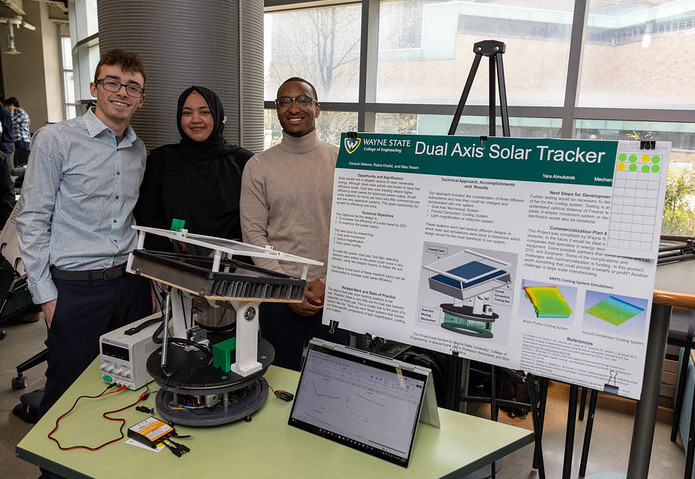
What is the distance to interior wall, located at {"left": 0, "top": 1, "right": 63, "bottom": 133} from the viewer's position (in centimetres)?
1066

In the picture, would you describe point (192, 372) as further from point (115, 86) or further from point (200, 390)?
point (115, 86)

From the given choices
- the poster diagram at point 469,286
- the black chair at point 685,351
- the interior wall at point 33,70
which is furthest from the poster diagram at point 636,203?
the interior wall at point 33,70

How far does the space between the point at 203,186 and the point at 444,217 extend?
111cm

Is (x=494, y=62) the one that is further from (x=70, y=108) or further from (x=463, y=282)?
(x=70, y=108)

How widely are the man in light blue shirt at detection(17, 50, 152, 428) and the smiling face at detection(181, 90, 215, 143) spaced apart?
0.63 feet

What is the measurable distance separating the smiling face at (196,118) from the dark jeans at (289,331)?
772mm

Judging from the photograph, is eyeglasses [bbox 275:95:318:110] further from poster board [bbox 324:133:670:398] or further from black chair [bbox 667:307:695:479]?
black chair [bbox 667:307:695:479]

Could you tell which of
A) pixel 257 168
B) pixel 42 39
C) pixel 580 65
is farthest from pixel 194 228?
pixel 42 39

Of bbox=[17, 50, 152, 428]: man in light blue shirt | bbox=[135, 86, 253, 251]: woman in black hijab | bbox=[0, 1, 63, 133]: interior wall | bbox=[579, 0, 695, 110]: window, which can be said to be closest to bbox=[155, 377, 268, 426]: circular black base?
bbox=[17, 50, 152, 428]: man in light blue shirt

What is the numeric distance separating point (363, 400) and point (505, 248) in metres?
0.56

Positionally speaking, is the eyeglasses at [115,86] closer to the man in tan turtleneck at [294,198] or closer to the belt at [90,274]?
the man in tan turtleneck at [294,198]

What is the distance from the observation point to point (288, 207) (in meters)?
2.05

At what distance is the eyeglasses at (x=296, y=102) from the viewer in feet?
6.69

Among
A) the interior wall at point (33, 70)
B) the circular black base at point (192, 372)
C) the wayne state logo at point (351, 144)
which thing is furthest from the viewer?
the interior wall at point (33, 70)
